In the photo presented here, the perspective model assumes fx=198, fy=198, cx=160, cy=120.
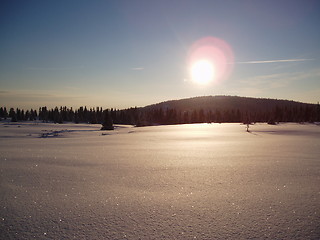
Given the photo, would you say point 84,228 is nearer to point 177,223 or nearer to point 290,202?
point 177,223

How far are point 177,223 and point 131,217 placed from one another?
0.76m

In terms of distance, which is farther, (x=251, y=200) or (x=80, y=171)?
(x=80, y=171)

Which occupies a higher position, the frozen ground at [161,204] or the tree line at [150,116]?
the tree line at [150,116]

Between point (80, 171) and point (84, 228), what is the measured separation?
11.8ft

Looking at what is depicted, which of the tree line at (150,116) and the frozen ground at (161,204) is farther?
the tree line at (150,116)

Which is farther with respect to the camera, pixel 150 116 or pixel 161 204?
pixel 150 116

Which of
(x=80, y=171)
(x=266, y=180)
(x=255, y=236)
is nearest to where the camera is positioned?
(x=255, y=236)

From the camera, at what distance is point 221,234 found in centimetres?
281

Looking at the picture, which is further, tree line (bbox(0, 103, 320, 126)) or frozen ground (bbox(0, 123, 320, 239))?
tree line (bbox(0, 103, 320, 126))

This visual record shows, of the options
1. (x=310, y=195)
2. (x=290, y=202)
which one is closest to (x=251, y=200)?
(x=290, y=202)

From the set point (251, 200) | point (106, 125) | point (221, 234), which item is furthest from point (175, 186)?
point (106, 125)

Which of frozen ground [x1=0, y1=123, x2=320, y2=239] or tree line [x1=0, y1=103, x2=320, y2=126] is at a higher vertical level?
tree line [x1=0, y1=103, x2=320, y2=126]

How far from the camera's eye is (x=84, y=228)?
295 cm

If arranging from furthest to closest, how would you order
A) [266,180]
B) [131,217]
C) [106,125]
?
[106,125] < [266,180] < [131,217]
